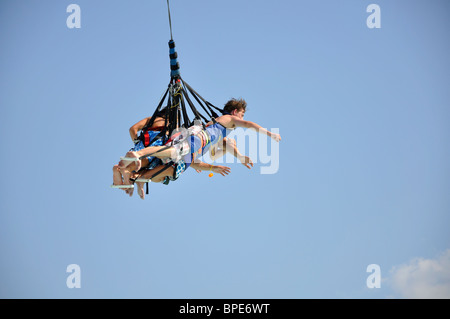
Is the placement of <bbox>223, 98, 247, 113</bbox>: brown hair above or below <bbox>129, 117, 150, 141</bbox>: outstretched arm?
above

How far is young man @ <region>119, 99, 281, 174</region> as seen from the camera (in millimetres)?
7461

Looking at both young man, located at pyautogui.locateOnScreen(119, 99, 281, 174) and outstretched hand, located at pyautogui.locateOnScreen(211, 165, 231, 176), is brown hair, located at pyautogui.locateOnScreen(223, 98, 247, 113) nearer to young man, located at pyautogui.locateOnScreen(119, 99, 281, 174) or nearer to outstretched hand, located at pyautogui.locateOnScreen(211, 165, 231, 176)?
young man, located at pyautogui.locateOnScreen(119, 99, 281, 174)

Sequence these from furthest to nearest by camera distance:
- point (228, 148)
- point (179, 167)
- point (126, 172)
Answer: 1. point (228, 148)
2. point (179, 167)
3. point (126, 172)

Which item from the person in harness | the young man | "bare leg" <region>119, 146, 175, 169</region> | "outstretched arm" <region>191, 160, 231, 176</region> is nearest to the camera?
"bare leg" <region>119, 146, 175, 169</region>

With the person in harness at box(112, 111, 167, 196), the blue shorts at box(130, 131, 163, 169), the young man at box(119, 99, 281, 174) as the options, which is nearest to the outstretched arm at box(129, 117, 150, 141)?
the person in harness at box(112, 111, 167, 196)

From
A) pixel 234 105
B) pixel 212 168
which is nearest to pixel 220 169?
pixel 212 168

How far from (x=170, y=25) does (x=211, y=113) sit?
149 centimetres

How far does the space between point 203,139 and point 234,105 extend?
915mm

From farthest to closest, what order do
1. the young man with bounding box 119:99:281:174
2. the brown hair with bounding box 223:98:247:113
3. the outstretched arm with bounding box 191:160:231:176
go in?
the outstretched arm with bounding box 191:160:231:176 < the brown hair with bounding box 223:98:247:113 < the young man with bounding box 119:99:281:174

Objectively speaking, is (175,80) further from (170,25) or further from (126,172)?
(126,172)

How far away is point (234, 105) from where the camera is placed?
28.3ft

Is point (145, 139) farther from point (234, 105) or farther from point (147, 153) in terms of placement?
point (234, 105)
